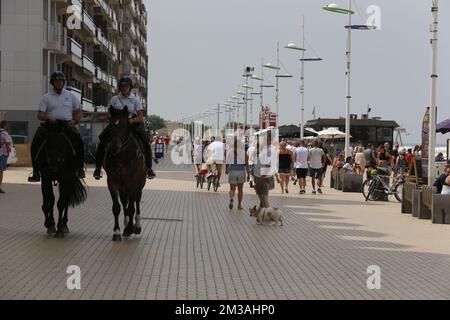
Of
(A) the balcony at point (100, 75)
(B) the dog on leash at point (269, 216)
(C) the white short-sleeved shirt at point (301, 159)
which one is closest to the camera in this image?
(B) the dog on leash at point (269, 216)

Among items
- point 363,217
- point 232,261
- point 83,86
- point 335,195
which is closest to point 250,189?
point 335,195

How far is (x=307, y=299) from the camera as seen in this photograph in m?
8.87

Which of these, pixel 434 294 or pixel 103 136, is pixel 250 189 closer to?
pixel 103 136

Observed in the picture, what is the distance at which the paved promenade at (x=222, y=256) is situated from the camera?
30.7 ft

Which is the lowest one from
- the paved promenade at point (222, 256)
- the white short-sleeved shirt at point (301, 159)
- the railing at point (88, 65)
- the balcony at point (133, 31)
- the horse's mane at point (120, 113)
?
the paved promenade at point (222, 256)

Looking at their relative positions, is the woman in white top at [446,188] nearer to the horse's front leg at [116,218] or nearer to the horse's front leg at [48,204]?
the horse's front leg at [116,218]

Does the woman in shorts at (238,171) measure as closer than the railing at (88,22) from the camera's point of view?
Yes

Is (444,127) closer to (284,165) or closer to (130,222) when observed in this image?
(284,165)

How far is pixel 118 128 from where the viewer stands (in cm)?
1388

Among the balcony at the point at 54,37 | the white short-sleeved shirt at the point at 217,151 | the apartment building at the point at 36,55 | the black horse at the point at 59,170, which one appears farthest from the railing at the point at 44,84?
the black horse at the point at 59,170

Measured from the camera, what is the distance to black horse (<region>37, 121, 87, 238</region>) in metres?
14.2

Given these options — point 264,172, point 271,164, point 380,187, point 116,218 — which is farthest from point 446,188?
point 116,218

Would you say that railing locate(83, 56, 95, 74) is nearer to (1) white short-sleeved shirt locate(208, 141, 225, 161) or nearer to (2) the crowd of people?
(2) the crowd of people

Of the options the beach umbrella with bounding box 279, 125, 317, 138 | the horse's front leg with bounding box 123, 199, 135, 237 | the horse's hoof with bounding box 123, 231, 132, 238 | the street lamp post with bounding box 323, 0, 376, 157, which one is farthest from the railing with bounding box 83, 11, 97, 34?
the horse's hoof with bounding box 123, 231, 132, 238
